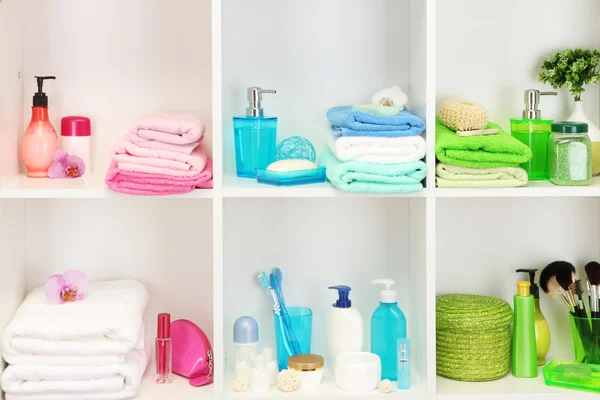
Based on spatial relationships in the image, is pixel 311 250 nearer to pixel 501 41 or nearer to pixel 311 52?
pixel 311 52

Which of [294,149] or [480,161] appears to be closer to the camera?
[480,161]

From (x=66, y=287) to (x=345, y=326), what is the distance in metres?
0.58

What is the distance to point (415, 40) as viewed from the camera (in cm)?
188

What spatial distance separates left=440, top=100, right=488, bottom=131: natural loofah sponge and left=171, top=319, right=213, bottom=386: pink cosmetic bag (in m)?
0.69

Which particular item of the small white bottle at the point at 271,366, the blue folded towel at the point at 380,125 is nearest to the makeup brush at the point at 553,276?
the blue folded towel at the point at 380,125

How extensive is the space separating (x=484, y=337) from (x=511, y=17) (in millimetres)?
710

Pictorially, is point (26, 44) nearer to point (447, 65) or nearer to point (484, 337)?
point (447, 65)

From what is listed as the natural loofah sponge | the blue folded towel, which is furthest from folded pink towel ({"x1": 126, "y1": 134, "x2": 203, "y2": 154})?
the natural loofah sponge

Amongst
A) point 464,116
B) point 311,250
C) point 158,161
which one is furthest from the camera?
point 311,250

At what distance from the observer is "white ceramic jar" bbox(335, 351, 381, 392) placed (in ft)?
5.90

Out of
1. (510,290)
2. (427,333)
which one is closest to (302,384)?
(427,333)

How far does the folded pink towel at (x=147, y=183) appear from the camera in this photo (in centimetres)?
171

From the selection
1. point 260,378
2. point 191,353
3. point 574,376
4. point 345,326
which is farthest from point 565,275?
point 191,353

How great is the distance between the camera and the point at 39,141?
1875 mm
